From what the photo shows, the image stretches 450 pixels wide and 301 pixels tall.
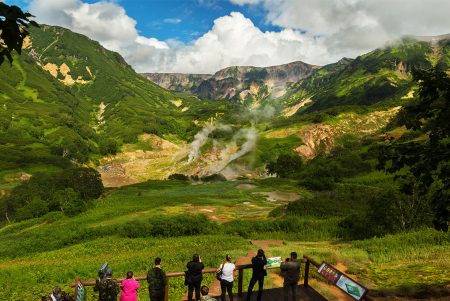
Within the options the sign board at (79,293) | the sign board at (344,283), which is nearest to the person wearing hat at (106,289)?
the sign board at (79,293)

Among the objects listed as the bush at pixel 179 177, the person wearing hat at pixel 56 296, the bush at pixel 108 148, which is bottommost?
the person wearing hat at pixel 56 296

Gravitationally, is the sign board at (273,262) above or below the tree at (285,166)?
below

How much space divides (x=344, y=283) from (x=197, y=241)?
99.8 feet

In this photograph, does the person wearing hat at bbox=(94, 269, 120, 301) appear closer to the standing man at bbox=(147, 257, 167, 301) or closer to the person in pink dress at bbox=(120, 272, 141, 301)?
the person in pink dress at bbox=(120, 272, 141, 301)

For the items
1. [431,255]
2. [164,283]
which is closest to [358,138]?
[431,255]

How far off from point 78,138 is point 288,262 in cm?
19208

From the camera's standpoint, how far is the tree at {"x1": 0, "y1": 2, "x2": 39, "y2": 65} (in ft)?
22.9

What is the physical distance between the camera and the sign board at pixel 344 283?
14.1 metres

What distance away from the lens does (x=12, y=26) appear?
23.5 ft

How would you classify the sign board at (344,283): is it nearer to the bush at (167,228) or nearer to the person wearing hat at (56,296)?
the person wearing hat at (56,296)

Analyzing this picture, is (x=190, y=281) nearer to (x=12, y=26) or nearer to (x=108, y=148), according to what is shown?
(x=12, y=26)

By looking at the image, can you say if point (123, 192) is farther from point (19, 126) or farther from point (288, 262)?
point (19, 126)

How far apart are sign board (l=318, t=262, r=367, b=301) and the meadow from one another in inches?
129

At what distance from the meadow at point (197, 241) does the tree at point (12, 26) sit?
17.0m
